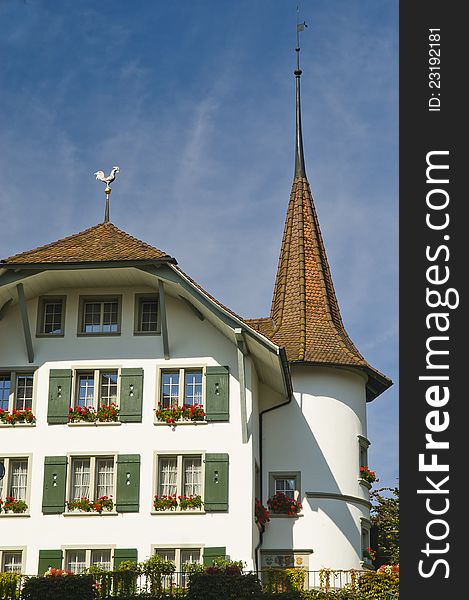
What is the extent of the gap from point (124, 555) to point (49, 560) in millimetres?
1710

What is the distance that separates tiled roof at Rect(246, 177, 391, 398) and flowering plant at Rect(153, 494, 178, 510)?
5.44m

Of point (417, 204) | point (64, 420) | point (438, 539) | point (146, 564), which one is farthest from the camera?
point (64, 420)

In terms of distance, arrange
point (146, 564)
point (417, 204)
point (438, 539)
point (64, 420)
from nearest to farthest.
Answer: point (438, 539) < point (417, 204) < point (146, 564) < point (64, 420)

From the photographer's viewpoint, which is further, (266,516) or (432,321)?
(266,516)

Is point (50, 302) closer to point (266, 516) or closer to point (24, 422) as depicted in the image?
point (24, 422)

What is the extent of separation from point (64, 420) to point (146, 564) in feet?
13.1

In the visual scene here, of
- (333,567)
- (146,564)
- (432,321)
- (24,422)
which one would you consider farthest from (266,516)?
(432,321)

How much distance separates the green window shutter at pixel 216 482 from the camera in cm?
2591

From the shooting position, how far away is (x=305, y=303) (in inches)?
1260

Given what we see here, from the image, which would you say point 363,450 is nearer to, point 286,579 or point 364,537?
point 364,537

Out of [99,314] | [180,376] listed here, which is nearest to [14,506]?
[180,376]

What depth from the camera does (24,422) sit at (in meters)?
27.2

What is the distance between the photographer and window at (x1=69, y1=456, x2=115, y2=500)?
26561 millimetres

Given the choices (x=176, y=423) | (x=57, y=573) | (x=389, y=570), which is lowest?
(x=57, y=573)
